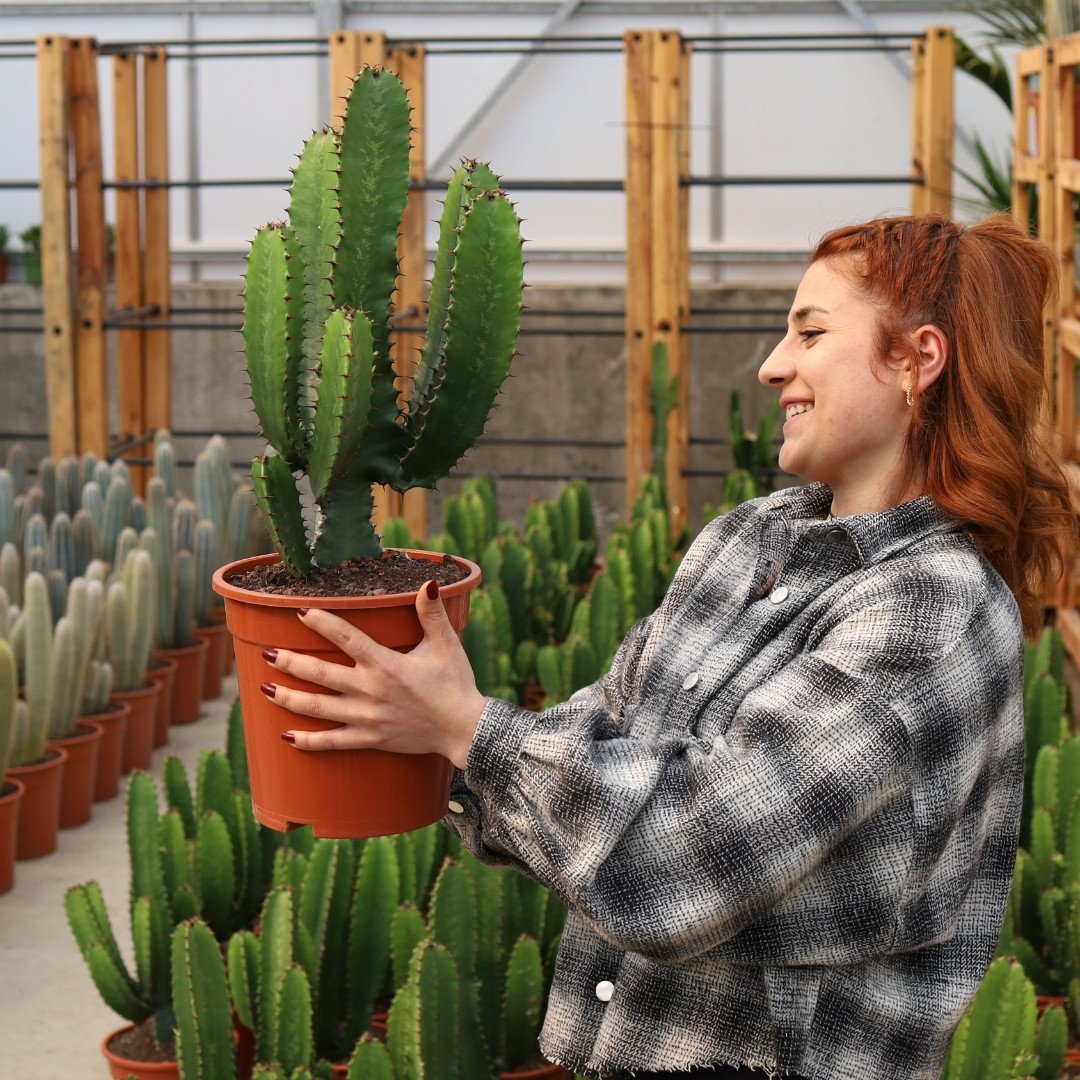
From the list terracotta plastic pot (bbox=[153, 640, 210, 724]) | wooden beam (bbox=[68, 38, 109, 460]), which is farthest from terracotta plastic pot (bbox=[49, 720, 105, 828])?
wooden beam (bbox=[68, 38, 109, 460])

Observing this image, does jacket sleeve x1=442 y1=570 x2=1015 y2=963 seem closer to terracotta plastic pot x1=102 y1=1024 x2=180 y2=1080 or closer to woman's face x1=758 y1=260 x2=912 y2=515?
woman's face x1=758 y1=260 x2=912 y2=515

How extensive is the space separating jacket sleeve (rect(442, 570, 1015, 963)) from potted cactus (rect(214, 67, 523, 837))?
0.14 metres

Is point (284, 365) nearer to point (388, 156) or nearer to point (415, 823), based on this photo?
point (388, 156)

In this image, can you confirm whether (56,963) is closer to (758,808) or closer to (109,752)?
(109,752)

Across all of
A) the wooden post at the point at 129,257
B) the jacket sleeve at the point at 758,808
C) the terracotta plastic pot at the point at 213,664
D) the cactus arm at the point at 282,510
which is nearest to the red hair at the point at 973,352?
the jacket sleeve at the point at 758,808

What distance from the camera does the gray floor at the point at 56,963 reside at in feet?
8.68

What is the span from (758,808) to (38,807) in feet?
8.93

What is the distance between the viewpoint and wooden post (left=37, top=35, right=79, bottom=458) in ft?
17.9

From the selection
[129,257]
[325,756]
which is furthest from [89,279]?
[325,756]

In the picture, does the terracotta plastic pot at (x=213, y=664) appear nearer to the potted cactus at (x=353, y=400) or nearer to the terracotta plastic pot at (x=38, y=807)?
the terracotta plastic pot at (x=38, y=807)

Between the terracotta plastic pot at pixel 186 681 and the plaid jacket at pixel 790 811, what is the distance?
326 cm

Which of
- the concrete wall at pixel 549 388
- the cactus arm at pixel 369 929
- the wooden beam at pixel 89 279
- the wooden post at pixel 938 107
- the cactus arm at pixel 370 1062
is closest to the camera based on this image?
the cactus arm at pixel 370 1062

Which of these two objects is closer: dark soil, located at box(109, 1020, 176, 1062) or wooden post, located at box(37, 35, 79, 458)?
dark soil, located at box(109, 1020, 176, 1062)

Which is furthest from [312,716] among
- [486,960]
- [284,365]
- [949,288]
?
[486,960]
